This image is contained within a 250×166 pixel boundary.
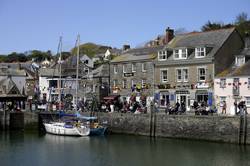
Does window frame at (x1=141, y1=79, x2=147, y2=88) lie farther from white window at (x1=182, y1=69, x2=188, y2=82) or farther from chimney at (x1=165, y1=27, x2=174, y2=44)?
chimney at (x1=165, y1=27, x2=174, y2=44)

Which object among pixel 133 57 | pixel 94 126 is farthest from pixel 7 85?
pixel 94 126

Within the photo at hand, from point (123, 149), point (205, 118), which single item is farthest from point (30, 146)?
point (205, 118)

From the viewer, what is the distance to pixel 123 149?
39594 millimetres

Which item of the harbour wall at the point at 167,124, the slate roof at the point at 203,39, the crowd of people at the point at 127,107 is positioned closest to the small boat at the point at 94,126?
the harbour wall at the point at 167,124

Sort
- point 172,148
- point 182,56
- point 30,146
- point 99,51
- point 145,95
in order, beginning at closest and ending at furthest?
point 172,148, point 30,146, point 182,56, point 145,95, point 99,51

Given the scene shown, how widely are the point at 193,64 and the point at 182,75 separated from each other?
2.04 metres

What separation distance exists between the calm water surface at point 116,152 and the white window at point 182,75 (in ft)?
35.7

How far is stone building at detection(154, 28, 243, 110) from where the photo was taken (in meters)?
51.5

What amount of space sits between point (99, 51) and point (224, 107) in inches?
4300

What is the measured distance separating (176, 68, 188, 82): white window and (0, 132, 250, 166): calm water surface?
10868 mm

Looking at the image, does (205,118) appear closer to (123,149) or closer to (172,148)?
(172,148)

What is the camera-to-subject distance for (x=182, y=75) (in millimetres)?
54062

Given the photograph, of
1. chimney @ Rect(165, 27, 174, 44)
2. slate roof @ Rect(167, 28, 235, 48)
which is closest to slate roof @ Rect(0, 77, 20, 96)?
chimney @ Rect(165, 27, 174, 44)

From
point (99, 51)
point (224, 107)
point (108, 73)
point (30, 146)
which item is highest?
point (99, 51)
